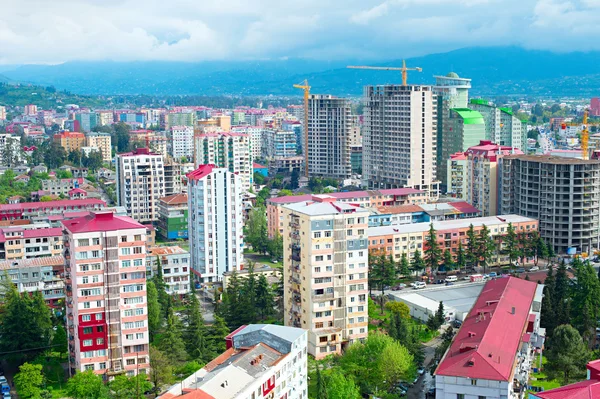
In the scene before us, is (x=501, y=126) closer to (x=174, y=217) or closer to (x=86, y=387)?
(x=174, y=217)

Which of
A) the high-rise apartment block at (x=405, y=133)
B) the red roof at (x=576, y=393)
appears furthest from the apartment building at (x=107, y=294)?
the high-rise apartment block at (x=405, y=133)

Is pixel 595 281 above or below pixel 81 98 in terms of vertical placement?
below

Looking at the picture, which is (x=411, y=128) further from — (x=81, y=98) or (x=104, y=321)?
(x=81, y=98)

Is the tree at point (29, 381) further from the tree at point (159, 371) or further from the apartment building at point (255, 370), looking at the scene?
the apartment building at point (255, 370)

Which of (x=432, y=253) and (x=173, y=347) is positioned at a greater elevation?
(x=432, y=253)

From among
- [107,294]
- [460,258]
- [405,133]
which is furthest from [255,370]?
[405,133]

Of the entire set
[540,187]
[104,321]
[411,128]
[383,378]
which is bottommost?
[383,378]

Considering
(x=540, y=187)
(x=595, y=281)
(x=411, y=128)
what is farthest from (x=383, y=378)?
(x=411, y=128)
